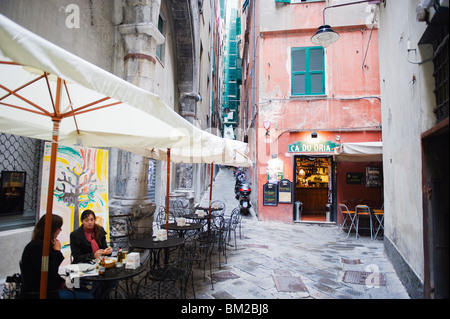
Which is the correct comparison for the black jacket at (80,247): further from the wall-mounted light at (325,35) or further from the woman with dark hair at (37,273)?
the wall-mounted light at (325,35)

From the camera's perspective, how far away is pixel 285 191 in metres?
10.0

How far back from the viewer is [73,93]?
3.02 m

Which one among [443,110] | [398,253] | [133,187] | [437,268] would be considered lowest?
[398,253]

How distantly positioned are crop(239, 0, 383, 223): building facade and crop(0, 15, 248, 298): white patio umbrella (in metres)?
6.27

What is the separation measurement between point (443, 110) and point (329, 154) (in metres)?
7.15

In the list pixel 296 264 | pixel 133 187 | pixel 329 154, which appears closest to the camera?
pixel 296 264

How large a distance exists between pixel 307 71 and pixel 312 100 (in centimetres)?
113

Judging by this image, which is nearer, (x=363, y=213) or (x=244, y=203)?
(x=363, y=213)

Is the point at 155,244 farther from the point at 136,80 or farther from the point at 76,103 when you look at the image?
the point at 136,80

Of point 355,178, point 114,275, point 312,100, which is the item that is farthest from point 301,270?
point 312,100

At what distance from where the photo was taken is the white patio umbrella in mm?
1646

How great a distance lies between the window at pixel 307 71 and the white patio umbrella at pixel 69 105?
712 centimetres

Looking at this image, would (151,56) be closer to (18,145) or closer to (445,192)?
(18,145)

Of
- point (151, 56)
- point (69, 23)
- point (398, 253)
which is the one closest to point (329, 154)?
point (398, 253)
